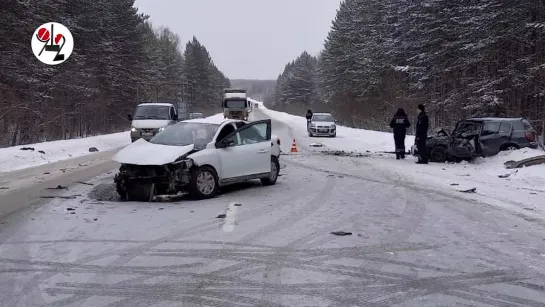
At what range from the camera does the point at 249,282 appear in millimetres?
4828

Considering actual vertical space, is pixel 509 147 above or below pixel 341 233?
above

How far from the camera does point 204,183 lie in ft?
31.6

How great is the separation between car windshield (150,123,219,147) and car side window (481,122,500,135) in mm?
9941

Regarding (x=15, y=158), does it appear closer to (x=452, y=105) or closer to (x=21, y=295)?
(x=21, y=295)

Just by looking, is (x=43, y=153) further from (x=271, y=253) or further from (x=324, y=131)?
(x=324, y=131)

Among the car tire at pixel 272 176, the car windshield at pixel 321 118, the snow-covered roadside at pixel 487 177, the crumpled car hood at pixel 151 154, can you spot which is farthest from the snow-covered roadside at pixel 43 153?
the car windshield at pixel 321 118

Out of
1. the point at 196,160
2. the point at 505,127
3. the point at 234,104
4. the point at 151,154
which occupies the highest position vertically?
the point at 234,104

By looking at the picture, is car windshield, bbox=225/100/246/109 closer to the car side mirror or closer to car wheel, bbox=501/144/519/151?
car wheel, bbox=501/144/519/151

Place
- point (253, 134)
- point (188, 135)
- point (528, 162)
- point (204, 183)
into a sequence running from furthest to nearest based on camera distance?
point (528, 162), point (253, 134), point (188, 135), point (204, 183)

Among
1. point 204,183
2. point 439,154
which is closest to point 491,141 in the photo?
point 439,154

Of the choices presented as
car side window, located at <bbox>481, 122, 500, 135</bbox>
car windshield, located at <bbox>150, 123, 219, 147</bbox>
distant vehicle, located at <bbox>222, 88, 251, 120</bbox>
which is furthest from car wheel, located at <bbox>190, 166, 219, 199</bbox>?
distant vehicle, located at <bbox>222, 88, 251, 120</bbox>

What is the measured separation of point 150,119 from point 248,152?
13.4 metres

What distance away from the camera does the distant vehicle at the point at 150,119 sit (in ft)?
73.0

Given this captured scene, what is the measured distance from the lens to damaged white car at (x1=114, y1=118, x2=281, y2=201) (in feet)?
30.1
